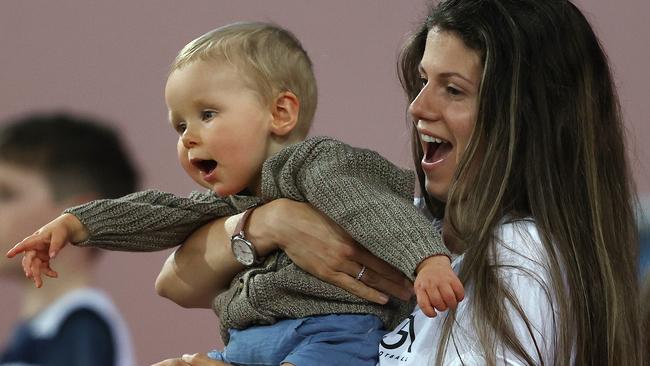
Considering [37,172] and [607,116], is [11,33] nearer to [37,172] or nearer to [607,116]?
[37,172]

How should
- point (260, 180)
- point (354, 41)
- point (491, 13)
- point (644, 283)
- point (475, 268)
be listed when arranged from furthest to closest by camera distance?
1. point (354, 41)
2. point (644, 283)
3. point (260, 180)
4. point (491, 13)
5. point (475, 268)

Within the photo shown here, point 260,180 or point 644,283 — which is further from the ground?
point 260,180

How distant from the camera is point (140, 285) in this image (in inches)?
110

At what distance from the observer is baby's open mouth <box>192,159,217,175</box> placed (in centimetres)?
177

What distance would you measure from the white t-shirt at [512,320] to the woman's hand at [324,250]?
0.09 m

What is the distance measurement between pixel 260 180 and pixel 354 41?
102cm

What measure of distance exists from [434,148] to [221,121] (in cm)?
Answer: 34

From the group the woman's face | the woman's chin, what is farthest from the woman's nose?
the woman's chin

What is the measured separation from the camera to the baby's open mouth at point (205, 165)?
1768 millimetres

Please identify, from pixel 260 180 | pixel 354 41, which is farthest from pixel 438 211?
pixel 354 41

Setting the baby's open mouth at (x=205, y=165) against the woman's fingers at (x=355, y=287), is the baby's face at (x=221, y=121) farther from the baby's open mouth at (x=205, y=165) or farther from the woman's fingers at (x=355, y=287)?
the woman's fingers at (x=355, y=287)

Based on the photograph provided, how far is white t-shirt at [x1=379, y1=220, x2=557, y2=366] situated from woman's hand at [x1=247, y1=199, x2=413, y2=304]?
3.5 inches

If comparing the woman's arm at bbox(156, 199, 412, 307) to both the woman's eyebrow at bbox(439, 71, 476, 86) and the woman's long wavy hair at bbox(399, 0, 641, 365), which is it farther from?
the woman's eyebrow at bbox(439, 71, 476, 86)

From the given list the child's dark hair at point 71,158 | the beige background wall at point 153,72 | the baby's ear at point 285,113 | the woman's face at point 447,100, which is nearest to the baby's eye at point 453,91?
the woman's face at point 447,100
